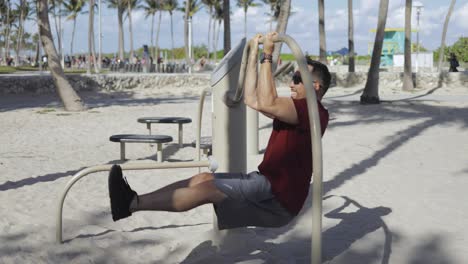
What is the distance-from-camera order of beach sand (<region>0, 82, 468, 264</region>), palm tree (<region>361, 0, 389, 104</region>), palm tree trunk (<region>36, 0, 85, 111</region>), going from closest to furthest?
beach sand (<region>0, 82, 468, 264</region>)
palm tree trunk (<region>36, 0, 85, 111</region>)
palm tree (<region>361, 0, 389, 104</region>)

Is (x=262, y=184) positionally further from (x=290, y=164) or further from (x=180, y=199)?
(x=180, y=199)

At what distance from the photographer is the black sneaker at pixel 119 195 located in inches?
128

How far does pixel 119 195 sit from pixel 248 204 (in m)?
0.65

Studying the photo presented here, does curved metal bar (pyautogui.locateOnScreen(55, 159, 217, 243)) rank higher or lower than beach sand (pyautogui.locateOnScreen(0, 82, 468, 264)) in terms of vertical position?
higher

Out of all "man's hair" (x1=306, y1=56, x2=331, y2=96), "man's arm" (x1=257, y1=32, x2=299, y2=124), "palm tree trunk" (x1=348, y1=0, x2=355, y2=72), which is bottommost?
"man's arm" (x1=257, y1=32, x2=299, y2=124)

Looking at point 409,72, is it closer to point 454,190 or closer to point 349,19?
point 349,19

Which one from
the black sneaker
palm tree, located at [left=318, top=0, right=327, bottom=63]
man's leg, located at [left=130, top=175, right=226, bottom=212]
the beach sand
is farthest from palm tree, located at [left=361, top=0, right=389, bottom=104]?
the black sneaker

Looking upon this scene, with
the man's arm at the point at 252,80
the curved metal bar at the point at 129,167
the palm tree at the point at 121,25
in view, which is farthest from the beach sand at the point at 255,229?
the palm tree at the point at 121,25

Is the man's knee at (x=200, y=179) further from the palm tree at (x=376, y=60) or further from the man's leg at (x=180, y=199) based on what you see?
the palm tree at (x=376, y=60)

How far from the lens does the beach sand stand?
437 cm

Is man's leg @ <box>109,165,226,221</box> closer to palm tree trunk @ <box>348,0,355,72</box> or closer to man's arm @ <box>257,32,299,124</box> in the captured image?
man's arm @ <box>257,32,299,124</box>

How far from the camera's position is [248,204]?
11.0 feet

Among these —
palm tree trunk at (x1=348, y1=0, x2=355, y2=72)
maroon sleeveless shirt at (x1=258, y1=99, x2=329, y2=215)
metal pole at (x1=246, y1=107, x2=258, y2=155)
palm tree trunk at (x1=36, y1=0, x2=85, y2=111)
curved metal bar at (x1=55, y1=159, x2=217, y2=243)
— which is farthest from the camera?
palm tree trunk at (x1=348, y1=0, x2=355, y2=72)

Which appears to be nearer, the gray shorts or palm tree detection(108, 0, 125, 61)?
the gray shorts
